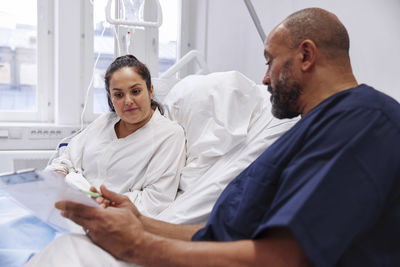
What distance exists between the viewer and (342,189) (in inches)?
26.3

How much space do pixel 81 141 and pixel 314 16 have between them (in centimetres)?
131

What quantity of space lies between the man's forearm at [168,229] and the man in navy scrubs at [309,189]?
0.15 meters

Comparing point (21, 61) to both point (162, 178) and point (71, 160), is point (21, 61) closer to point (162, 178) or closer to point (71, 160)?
point (71, 160)

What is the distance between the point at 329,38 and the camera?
0.87 metres

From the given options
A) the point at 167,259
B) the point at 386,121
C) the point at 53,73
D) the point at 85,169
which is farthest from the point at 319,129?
the point at 53,73

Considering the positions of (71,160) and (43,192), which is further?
(71,160)

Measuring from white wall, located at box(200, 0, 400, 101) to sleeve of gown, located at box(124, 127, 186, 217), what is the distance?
79cm

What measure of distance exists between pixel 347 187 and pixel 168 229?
580 millimetres

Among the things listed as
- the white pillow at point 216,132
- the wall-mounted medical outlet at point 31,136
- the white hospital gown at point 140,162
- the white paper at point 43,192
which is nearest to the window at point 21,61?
the wall-mounted medical outlet at point 31,136

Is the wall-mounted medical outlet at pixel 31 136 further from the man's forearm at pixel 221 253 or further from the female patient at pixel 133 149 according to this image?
the man's forearm at pixel 221 253

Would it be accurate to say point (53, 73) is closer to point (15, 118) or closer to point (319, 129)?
point (15, 118)

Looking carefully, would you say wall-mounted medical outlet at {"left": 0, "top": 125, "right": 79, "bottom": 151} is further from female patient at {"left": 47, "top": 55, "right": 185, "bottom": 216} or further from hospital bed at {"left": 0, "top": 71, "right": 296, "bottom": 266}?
hospital bed at {"left": 0, "top": 71, "right": 296, "bottom": 266}

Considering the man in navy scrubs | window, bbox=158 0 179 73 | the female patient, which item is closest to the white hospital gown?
the female patient

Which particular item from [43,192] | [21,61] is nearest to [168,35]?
[21,61]
